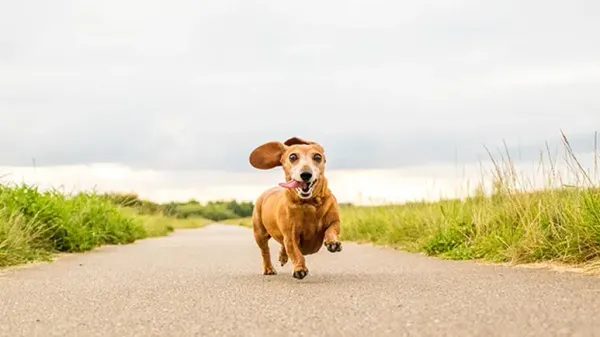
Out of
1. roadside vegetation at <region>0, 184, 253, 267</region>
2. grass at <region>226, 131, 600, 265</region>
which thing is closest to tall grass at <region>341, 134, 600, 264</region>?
grass at <region>226, 131, 600, 265</region>

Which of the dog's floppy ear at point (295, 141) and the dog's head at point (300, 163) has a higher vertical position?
the dog's floppy ear at point (295, 141)

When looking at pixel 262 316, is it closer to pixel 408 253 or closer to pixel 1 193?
pixel 408 253

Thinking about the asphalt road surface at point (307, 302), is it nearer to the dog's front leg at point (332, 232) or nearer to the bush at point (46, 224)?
the dog's front leg at point (332, 232)

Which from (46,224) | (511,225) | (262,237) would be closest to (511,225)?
(511,225)

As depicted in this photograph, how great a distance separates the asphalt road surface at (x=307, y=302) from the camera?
12.6 ft

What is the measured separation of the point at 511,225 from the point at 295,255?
356cm

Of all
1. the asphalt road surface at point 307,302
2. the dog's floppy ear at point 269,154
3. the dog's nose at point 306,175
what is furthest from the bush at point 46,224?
the dog's nose at point 306,175

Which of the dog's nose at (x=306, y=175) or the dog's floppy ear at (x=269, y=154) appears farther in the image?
the dog's floppy ear at (x=269, y=154)

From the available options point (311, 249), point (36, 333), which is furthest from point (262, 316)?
point (311, 249)

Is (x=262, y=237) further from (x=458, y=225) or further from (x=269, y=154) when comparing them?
(x=458, y=225)

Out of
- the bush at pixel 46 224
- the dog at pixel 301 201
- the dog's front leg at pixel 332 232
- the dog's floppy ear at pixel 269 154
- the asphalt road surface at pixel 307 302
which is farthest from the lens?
the bush at pixel 46 224

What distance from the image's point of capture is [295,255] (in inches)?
240

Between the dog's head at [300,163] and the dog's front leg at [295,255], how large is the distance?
0.33 metres

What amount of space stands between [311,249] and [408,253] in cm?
434
